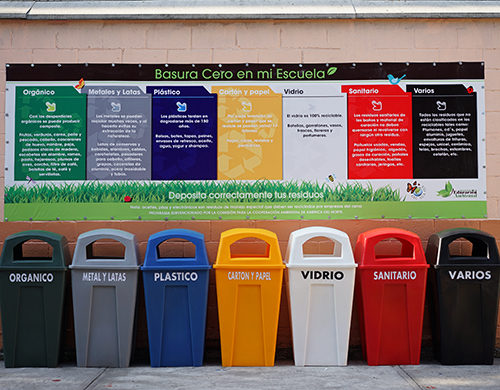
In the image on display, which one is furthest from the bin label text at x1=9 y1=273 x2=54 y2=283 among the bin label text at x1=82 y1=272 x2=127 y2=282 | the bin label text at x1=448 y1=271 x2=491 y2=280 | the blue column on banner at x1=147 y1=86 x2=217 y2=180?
the bin label text at x1=448 y1=271 x2=491 y2=280

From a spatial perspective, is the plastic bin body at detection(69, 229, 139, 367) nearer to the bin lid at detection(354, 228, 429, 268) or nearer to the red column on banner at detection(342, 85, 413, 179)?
the bin lid at detection(354, 228, 429, 268)

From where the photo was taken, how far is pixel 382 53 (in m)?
4.56

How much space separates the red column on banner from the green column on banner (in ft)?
9.41

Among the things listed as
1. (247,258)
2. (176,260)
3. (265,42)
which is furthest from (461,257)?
(265,42)

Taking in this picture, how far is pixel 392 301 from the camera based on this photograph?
387 centimetres

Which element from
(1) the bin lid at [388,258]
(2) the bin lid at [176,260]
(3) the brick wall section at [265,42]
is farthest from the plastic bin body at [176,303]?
(3) the brick wall section at [265,42]

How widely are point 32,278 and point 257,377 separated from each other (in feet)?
7.21

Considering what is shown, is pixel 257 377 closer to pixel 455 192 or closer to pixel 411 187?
pixel 411 187

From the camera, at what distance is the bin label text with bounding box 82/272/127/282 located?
381cm

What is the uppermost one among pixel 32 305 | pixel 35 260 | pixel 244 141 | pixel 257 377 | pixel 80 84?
pixel 80 84

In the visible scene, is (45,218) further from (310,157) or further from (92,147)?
(310,157)

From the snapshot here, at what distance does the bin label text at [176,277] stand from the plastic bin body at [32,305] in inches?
34.0

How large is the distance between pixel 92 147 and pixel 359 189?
9.41ft

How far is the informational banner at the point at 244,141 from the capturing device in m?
4.46
